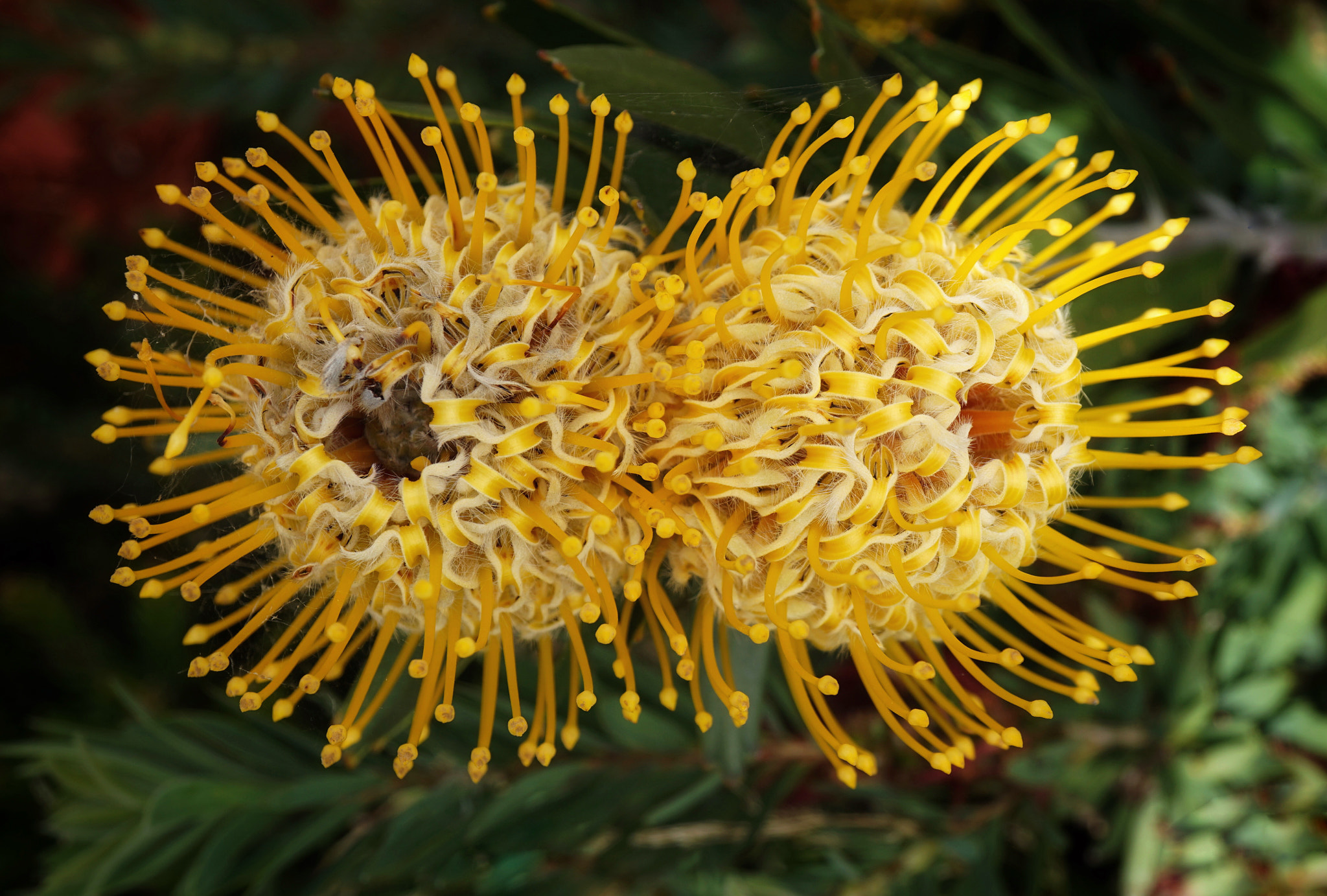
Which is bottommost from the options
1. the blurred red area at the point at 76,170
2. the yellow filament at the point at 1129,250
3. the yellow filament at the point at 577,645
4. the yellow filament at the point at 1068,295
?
the yellow filament at the point at 577,645

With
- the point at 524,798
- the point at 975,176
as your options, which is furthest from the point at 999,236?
the point at 524,798

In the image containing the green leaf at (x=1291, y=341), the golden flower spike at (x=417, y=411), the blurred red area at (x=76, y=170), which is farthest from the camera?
the blurred red area at (x=76, y=170)

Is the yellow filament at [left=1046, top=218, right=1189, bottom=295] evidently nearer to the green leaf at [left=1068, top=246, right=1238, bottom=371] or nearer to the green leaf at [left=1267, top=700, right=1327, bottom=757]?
the green leaf at [left=1068, top=246, right=1238, bottom=371]

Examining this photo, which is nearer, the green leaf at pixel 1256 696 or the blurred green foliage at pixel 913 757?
the blurred green foliage at pixel 913 757

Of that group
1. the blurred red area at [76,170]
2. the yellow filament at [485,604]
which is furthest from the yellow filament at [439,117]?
the blurred red area at [76,170]

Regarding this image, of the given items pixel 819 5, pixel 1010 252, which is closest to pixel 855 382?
pixel 1010 252

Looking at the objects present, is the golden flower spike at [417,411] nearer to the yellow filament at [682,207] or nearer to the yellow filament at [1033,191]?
the yellow filament at [682,207]

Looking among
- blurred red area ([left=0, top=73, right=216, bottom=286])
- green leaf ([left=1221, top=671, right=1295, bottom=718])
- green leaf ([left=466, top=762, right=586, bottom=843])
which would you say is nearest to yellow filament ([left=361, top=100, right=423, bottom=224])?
green leaf ([left=466, top=762, right=586, bottom=843])

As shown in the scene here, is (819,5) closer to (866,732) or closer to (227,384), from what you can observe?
(227,384)
